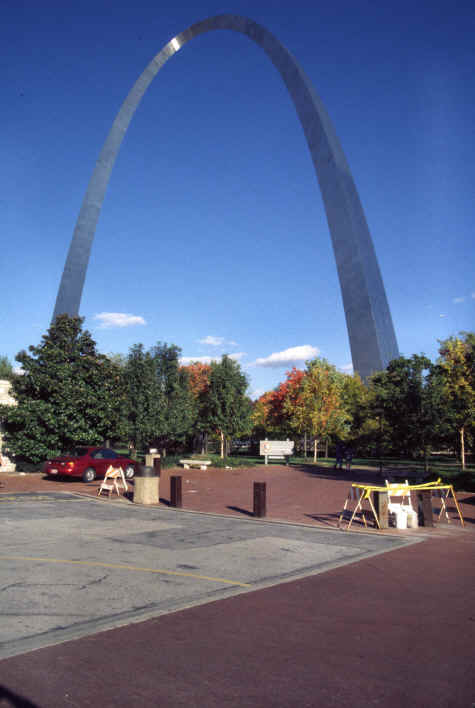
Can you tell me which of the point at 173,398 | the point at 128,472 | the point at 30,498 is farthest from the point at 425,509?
the point at 173,398

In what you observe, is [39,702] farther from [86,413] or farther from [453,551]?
[86,413]

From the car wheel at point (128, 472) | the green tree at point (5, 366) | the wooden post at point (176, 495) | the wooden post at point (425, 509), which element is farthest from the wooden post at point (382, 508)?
the green tree at point (5, 366)

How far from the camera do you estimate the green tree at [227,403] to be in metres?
41.5

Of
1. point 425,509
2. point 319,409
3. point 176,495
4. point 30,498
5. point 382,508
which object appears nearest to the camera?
point 382,508

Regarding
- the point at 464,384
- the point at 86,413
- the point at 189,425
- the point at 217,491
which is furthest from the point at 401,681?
the point at 189,425

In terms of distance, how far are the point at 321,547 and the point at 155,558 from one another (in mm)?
3164

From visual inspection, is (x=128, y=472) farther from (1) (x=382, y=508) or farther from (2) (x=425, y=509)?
(2) (x=425, y=509)

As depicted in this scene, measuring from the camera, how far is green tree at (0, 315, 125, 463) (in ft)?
86.4

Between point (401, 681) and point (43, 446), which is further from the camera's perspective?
point (43, 446)

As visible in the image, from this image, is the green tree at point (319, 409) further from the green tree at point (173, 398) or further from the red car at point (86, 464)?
the red car at point (86, 464)

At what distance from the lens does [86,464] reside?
23375 millimetres

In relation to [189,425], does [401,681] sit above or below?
below

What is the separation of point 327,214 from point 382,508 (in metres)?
42.2

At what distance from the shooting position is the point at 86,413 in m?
26.8
